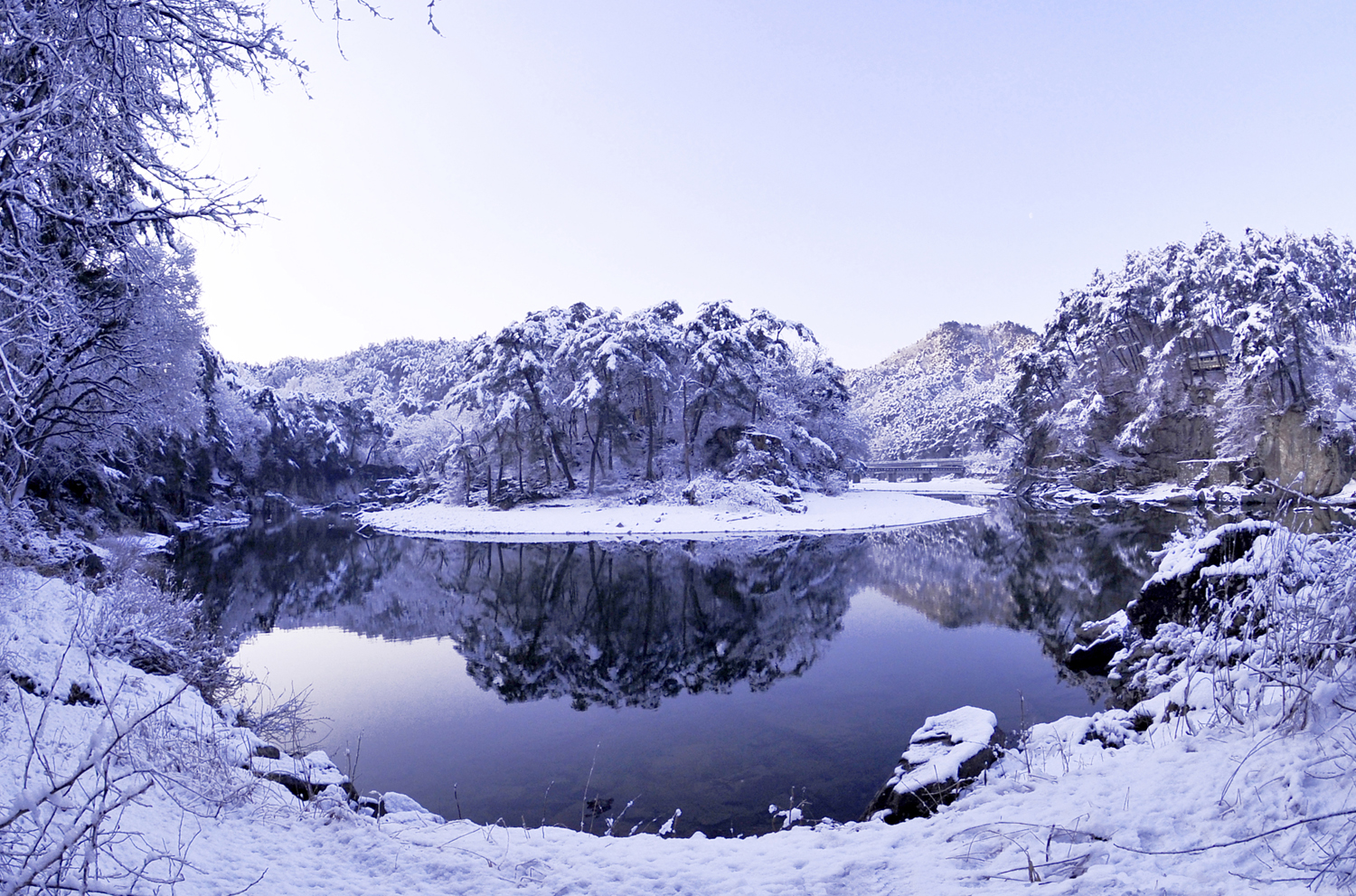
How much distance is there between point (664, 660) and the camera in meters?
12.5

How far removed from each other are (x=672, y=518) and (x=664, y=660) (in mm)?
21456

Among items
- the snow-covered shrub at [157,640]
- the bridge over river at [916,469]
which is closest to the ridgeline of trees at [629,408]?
the snow-covered shrub at [157,640]

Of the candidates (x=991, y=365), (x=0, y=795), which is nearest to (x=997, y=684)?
(x=0, y=795)

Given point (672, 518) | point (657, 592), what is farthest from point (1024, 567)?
point (672, 518)

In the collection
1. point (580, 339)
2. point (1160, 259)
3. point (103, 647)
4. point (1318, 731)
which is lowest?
point (103, 647)

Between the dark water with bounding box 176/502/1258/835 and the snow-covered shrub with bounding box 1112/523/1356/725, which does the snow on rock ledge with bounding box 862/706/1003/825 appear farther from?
the snow-covered shrub with bounding box 1112/523/1356/725

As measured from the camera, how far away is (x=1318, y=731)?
3936 mm

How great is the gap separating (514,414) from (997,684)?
32.5m

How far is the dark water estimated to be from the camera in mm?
7977

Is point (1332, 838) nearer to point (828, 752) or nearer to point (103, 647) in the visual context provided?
point (828, 752)

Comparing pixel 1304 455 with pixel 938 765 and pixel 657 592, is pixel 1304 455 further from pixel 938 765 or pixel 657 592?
pixel 938 765

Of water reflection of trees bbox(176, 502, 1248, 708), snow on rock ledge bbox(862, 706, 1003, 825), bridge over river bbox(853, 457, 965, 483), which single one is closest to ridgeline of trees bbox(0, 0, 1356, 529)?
water reflection of trees bbox(176, 502, 1248, 708)

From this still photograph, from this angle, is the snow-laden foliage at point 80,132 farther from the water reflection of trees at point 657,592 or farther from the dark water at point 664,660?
the water reflection of trees at point 657,592

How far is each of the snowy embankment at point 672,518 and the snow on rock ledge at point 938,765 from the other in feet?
77.2
